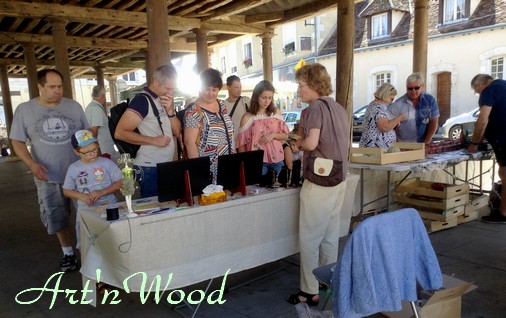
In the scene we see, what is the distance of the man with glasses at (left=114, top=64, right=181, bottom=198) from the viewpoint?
9.40 ft

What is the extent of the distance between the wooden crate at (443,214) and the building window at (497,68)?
13.0m

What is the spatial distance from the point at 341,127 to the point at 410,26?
17.4 meters

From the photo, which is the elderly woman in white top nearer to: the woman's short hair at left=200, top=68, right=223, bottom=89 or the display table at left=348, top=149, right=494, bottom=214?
the display table at left=348, top=149, right=494, bottom=214

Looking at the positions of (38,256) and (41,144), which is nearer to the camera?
(41,144)

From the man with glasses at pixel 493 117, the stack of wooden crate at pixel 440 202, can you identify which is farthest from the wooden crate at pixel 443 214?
the man with glasses at pixel 493 117

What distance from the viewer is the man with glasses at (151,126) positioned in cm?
287

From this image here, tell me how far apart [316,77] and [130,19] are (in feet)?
23.3

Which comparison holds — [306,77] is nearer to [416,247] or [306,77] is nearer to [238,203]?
[238,203]

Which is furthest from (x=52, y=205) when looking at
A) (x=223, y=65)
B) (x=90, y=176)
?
(x=223, y=65)

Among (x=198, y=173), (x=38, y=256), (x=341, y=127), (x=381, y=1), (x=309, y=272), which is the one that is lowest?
(x=38, y=256)

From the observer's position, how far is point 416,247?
2.02 meters

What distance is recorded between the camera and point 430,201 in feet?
15.1

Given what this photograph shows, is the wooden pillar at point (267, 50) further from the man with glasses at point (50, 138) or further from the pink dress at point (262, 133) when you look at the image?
the man with glasses at point (50, 138)

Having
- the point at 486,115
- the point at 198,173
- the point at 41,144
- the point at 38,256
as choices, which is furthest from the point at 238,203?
the point at 486,115
